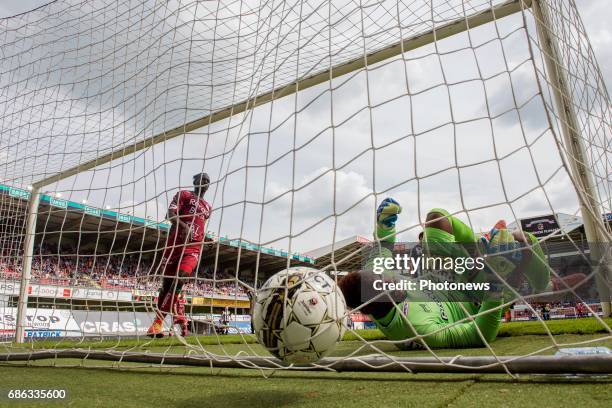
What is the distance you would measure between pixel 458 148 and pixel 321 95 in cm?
109

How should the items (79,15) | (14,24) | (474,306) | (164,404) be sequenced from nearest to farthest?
(164,404) → (474,306) → (79,15) → (14,24)

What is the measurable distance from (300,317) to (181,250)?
7.54 feet

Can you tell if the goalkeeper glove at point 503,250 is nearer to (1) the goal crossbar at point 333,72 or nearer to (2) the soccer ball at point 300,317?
(1) the goal crossbar at point 333,72

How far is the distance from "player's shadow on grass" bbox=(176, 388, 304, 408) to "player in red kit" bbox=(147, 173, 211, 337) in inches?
72.1

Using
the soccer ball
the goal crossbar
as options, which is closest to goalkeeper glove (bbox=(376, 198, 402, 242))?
the goal crossbar

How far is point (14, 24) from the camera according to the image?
5.64 m

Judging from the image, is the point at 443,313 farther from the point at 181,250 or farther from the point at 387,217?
the point at 181,250

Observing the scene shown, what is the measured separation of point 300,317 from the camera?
1.86 m

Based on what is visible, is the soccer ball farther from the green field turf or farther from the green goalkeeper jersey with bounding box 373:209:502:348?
the green goalkeeper jersey with bounding box 373:209:502:348

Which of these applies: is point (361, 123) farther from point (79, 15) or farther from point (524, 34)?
point (79, 15)

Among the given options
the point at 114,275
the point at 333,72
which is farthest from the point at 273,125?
the point at 114,275

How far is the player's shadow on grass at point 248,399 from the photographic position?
1812mm

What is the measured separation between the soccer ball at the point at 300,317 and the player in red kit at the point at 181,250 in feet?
6.35

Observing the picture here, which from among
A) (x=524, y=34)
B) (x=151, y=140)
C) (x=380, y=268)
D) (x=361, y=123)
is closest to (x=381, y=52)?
(x=361, y=123)
